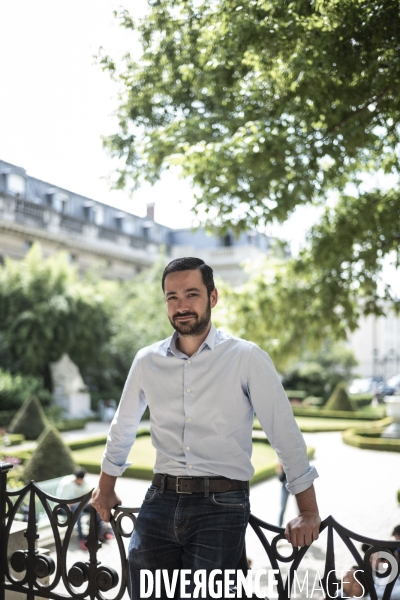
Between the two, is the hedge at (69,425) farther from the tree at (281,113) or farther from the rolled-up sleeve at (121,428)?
the rolled-up sleeve at (121,428)

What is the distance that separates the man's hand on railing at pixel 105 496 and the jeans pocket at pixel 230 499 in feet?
1.79

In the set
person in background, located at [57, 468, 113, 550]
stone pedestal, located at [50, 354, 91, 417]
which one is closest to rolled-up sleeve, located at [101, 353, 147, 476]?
person in background, located at [57, 468, 113, 550]

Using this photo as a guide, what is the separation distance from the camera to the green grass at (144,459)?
11787 mm

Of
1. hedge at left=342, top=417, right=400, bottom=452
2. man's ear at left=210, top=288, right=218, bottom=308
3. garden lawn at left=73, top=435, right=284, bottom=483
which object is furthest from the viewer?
hedge at left=342, top=417, right=400, bottom=452

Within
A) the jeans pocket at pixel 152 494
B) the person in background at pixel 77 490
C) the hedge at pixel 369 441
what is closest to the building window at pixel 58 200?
the hedge at pixel 369 441

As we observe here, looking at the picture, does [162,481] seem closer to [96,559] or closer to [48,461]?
[96,559]

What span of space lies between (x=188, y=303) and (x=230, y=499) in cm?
73

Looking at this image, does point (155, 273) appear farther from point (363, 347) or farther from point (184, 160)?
point (363, 347)

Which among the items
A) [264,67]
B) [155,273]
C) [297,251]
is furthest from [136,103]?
[155,273]

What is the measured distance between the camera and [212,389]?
2.33 m

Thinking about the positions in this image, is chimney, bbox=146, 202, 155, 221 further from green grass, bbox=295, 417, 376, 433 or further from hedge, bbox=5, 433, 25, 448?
hedge, bbox=5, 433, 25, 448

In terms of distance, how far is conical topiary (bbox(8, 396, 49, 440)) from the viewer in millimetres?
16391

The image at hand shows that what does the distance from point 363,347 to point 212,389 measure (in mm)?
66470

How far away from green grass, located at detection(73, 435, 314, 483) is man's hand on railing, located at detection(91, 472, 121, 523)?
8.93m
